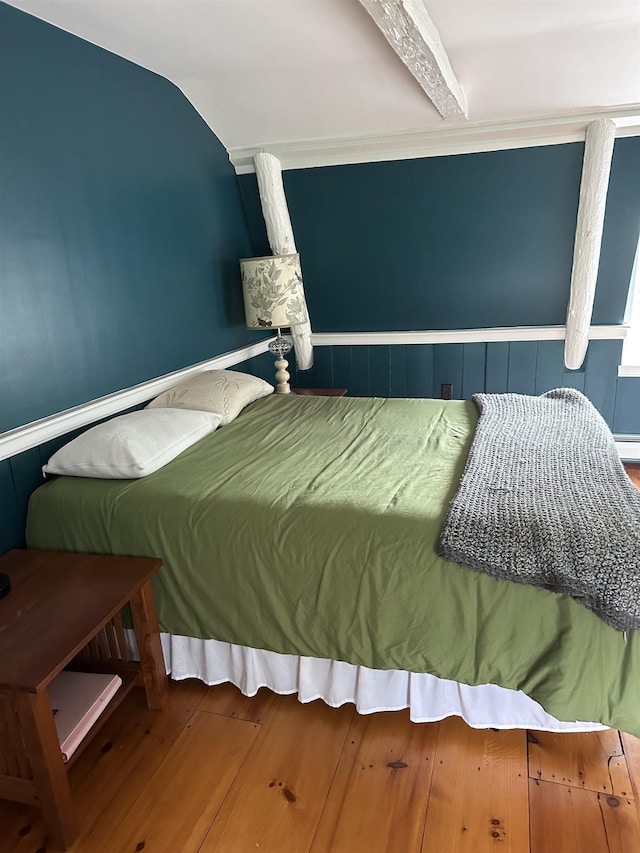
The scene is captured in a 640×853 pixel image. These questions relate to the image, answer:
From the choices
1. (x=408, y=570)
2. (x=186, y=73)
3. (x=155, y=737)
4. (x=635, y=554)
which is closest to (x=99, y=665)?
(x=155, y=737)

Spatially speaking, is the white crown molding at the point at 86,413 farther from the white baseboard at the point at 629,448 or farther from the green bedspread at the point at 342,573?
the white baseboard at the point at 629,448

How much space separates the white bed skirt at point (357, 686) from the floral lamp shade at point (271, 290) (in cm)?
188

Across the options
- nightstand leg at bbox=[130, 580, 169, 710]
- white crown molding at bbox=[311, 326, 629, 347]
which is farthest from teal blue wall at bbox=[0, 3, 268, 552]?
white crown molding at bbox=[311, 326, 629, 347]

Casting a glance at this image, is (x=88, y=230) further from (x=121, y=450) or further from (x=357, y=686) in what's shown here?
(x=357, y=686)

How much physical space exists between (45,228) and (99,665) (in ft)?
5.04

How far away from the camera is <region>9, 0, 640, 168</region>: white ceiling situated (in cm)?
212

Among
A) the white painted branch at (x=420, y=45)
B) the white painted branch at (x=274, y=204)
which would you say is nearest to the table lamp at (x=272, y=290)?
the white painted branch at (x=274, y=204)

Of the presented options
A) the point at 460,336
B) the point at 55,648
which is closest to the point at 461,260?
the point at 460,336

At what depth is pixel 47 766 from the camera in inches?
53.3

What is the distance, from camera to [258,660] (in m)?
1.85

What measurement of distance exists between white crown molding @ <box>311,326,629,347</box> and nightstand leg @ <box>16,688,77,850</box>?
3059mm

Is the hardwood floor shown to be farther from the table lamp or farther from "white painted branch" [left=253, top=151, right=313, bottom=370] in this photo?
"white painted branch" [left=253, top=151, right=313, bottom=370]

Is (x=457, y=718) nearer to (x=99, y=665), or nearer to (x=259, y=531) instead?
(x=259, y=531)

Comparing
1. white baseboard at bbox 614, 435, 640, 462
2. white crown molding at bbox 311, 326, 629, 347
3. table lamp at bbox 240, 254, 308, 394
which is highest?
table lamp at bbox 240, 254, 308, 394
